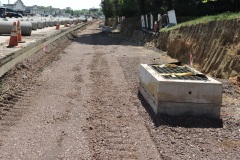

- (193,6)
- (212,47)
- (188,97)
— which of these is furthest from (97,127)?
(193,6)

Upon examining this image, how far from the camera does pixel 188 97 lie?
7.51 meters

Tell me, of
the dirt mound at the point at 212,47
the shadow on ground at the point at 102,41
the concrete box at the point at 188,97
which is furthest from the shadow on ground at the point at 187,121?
the shadow on ground at the point at 102,41

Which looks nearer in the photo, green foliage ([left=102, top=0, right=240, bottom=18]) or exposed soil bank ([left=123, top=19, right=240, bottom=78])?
exposed soil bank ([left=123, top=19, right=240, bottom=78])

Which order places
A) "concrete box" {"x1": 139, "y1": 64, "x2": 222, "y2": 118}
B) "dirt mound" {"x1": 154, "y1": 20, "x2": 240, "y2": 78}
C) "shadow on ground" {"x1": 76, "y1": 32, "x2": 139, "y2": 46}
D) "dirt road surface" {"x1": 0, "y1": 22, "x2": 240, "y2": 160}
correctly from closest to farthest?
"dirt road surface" {"x1": 0, "y1": 22, "x2": 240, "y2": 160}
"concrete box" {"x1": 139, "y1": 64, "x2": 222, "y2": 118}
"dirt mound" {"x1": 154, "y1": 20, "x2": 240, "y2": 78}
"shadow on ground" {"x1": 76, "y1": 32, "x2": 139, "y2": 46}

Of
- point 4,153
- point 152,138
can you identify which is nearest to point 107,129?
point 152,138

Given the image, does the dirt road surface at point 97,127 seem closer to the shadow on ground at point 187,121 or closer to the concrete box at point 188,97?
the shadow on ground at point 187,121

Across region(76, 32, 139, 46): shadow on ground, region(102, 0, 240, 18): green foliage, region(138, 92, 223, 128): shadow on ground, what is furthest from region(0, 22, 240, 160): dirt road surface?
region(76, 32, 139, 46): shadow on ground

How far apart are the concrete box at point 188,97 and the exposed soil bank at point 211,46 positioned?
4.21 m

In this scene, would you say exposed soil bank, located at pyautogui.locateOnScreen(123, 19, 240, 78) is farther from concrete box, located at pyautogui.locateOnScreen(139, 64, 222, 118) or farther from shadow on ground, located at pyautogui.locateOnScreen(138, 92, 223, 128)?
shadow on ground, located at pyautogui.locateOnScreen(138, 92, 223, 128)

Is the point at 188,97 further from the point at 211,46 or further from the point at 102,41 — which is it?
the point at 102,41

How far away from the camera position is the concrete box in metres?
7.48

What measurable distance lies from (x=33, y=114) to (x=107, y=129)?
169 centimetres

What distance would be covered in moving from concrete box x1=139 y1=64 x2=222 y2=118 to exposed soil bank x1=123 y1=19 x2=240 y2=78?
4.21 m

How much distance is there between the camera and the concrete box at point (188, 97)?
24.6 feet
